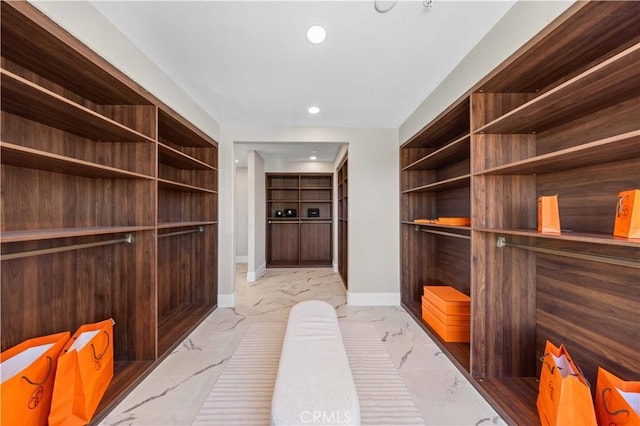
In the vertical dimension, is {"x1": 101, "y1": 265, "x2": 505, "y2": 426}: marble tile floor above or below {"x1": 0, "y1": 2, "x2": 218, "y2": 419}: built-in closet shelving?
below

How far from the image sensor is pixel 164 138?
9.04 feet

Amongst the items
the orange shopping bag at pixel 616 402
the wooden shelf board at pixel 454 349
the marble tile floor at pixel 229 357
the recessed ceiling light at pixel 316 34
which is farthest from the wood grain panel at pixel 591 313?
the recessed ceiling light at pixel 316 34

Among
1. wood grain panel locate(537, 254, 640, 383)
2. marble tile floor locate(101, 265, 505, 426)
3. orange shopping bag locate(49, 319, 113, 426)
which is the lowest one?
marble tile floor locate(101, 265, 505, 426)

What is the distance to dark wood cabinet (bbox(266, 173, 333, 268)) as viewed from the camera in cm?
565

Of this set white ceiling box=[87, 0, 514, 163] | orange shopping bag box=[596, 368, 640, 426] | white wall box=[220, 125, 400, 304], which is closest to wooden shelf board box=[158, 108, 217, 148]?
white ceiling box=[87, 0, 514, 163]

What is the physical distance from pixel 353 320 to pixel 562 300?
72.6 inches

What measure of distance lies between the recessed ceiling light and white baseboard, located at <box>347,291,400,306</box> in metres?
2.82

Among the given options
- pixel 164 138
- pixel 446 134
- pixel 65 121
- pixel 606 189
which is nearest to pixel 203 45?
pixel 65 121

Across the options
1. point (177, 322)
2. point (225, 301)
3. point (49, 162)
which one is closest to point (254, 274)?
point (225, 301)

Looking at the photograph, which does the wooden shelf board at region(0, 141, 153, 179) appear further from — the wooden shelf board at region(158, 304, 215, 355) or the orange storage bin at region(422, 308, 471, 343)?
the orange storage bin at region(422, 308, 471, 343)

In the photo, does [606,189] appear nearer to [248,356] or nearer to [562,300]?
[562,300]

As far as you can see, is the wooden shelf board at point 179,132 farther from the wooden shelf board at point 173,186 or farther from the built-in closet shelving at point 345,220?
Result: the built-in closet shelving at point 345,220

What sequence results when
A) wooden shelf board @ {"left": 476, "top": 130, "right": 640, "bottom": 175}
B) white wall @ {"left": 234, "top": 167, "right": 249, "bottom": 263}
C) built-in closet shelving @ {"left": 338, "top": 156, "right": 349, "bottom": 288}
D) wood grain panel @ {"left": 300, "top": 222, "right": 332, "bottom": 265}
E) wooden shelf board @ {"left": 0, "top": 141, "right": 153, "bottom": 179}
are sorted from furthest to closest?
white wall @ {"left": 234, "top": 167, "right": 249, "bottom": 263}, wood grain panel @ {"left": 300, "top": 222, "right": 332, "bottom": 265}, built-in closet shelving @ {"left": 338, "top": 156, "right": 349, "bottom": 288}, wooden shelf board @ {"left": 0, "top": 141, "right": 153, "bottom": 179}, wooden shelf board @ {"left": 476, "top": 130, "right": 640, "bottom": 175}

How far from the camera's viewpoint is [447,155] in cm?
238
